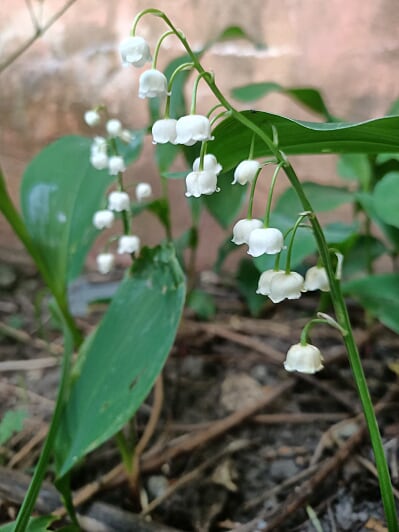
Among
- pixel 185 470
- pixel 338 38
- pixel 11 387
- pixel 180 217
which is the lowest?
pixel 185 470

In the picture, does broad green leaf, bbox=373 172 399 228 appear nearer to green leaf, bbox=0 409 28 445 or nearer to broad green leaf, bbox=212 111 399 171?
broad green leaf, bbox=212 111 399 171

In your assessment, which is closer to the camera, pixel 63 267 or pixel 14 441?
pixel 63 267

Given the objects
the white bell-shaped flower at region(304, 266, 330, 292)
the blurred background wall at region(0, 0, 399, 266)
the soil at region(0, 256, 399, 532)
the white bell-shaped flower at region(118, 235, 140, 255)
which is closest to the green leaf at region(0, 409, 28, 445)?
the soil at region(0, 256, 399, 532)

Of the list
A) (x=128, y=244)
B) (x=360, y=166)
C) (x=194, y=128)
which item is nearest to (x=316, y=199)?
(x=360, y=166)

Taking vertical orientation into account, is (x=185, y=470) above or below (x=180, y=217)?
below

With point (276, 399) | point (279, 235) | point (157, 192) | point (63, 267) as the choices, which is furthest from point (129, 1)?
point (279, 235)

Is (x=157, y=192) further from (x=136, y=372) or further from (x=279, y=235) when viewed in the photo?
(x=279, y=235)

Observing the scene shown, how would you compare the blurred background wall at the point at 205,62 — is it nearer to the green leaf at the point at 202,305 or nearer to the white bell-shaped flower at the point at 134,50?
the green leaf at the point at 202,305
